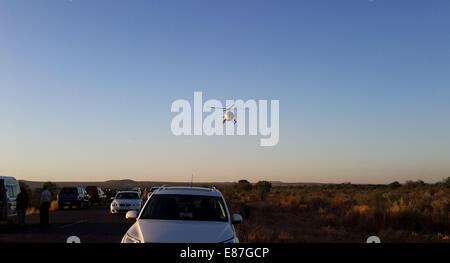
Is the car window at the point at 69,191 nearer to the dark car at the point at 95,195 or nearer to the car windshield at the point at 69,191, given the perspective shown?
the car windshield at the point at 69,191

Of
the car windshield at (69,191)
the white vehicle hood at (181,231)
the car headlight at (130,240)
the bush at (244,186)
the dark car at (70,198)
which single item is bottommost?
the bush at (244,186)

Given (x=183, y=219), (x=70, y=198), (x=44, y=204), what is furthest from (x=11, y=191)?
(x=70, y=198)

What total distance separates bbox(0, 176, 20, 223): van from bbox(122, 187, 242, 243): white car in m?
11.4

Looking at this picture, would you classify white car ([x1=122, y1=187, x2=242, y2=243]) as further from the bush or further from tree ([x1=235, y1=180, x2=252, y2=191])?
tree ([x1=235, y1=180, x2=252, y2=191])

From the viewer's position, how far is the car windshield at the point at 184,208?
29.2ft

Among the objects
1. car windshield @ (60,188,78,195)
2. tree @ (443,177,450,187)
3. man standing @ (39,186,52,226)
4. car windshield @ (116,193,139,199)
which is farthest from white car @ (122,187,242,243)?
tree @ (443,177,450,187)

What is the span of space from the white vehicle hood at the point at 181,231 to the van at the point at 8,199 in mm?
12294

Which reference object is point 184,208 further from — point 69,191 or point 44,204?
point 69,191

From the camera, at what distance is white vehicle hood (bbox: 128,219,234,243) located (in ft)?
23.9

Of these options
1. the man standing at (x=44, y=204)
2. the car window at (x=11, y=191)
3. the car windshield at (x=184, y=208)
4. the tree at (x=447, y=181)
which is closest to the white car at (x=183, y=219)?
the car windshield at (x=184, y=208)
